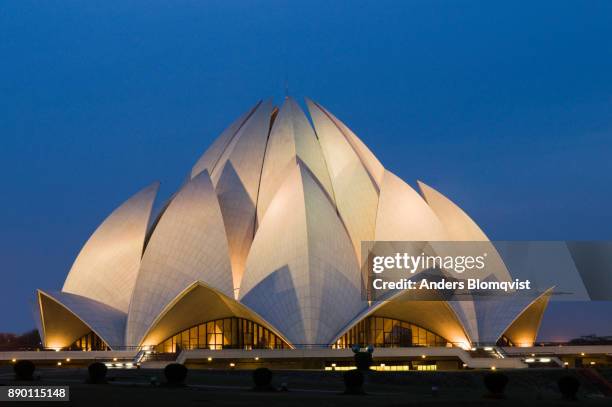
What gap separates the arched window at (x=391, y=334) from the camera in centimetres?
4472

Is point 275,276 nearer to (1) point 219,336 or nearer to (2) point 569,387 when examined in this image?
(1) point 219,336

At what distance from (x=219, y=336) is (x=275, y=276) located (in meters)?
6.23

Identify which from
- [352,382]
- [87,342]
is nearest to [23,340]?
[87,342]

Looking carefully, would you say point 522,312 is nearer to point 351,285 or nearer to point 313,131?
point 351,285

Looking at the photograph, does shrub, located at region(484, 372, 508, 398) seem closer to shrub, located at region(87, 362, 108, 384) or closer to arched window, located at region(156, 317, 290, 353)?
shrub, located at region(87, 362, 108, 384)

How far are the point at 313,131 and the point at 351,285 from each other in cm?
1172

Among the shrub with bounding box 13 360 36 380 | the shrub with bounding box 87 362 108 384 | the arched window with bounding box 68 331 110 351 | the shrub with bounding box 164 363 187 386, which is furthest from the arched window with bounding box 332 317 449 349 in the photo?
the shrub with bounding box 13 360 36 380

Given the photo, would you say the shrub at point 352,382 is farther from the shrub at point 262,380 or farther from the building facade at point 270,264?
the building facade at point 270,264

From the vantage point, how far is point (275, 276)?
4169 cm

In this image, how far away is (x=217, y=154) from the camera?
52000 millimetres

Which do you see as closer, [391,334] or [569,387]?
[569,387]

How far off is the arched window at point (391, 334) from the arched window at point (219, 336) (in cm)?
508

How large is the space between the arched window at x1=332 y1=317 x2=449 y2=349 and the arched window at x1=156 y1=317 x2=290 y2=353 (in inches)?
200

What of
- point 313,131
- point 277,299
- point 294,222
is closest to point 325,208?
point 294,222
